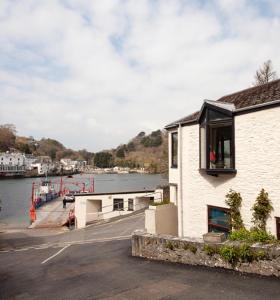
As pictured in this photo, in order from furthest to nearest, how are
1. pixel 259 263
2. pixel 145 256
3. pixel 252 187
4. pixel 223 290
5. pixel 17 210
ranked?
pixel 17 210
pixel 145 256
pixel 252 187
pixel 259 263
pixel 223 290

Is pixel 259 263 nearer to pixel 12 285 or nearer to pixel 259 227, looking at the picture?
pixel 259 227

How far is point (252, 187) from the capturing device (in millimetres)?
12586

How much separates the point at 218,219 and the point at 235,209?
1420mm

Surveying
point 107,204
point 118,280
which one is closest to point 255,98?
point 118,280

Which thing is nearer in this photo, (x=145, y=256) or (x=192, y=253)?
(x=192, y=253)

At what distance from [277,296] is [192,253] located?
3.84m

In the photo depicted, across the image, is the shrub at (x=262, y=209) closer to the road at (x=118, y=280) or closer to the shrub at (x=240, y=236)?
the shrub at (x=240, y=236)

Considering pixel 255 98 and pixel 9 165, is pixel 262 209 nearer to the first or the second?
pixel 255 98

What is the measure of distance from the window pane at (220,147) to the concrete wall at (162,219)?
4243 mm

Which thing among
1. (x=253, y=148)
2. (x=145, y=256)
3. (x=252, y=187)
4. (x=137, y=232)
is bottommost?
(x=145, y=256)

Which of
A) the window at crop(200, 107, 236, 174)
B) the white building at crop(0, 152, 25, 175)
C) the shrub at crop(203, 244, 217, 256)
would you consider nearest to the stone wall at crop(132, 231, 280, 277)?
the shrub at crop(203, 244, 217, 256)

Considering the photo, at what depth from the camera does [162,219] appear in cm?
1727

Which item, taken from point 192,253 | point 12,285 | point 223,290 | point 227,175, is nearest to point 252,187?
point 227,175

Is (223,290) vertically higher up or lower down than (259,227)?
lower down
